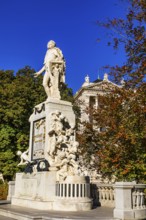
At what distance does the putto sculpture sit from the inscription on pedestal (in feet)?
4.53

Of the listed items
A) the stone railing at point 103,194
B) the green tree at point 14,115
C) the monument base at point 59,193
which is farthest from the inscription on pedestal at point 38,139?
the green tree at point 14,115

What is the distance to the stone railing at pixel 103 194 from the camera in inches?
468

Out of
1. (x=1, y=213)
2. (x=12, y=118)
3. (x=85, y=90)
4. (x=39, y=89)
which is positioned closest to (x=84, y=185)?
(x=1, y=213)

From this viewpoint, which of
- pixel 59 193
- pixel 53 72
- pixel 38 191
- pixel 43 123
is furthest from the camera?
pixel 53 72

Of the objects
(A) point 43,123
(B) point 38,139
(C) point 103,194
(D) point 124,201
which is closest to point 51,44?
(A) point 43,123

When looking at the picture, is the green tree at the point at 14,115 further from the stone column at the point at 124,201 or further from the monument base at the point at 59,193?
the stone column at the point at 124,201

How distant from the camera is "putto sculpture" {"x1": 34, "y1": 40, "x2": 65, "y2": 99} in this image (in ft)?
44.0

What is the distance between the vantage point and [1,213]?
10562mm

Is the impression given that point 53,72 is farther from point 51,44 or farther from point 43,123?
point 43,123

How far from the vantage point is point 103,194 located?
12.2m

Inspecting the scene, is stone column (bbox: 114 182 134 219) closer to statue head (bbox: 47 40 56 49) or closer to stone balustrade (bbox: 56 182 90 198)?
stone balustrade (bbox: 56 182 90 198)

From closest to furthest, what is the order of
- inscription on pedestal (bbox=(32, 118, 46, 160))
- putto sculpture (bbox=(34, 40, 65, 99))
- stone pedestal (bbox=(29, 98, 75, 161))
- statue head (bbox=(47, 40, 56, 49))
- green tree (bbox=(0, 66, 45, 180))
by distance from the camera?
stone pedestal (bbox=(29, 98, 75, 161)), inscription on pedestal (bbox=(32, 118, 46, 160)), putto sculpture (bbox=(34, 40, 65, 99)), statue head (bbox=(47, 40, 56, 49)), green tree (bbox=(0, 66, 45, 180))

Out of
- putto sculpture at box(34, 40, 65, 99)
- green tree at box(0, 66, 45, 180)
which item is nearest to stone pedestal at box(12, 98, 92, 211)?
putto sculpture at box(34, 40, 65, 99)

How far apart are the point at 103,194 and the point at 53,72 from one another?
227 inches
